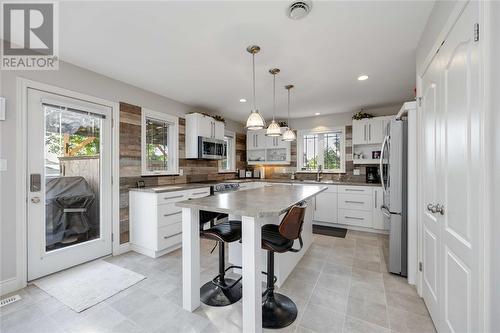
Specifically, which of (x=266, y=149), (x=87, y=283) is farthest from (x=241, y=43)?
(x=266, y=149)

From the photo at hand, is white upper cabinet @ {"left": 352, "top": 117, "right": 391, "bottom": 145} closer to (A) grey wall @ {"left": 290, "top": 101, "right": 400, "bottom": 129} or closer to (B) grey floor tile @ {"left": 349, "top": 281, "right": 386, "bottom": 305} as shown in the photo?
(A) grey wall @ {"left": 290, "top": 101, "right": 400, "bottom": 129}

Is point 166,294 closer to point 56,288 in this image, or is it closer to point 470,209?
point 56,288

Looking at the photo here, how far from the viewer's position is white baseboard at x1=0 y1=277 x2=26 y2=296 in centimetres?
205

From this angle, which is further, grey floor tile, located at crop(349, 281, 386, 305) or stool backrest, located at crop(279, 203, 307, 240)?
grey floor tile, located at crop(349, 281, 386, 305)

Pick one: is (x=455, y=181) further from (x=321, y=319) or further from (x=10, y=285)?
(x=10, y=285)

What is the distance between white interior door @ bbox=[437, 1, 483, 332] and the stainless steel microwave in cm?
350

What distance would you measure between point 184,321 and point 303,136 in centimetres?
461

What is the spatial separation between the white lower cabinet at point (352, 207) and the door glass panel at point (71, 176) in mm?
3975

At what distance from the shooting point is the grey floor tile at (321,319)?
1636 mm

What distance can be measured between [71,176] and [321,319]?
10.4 ft

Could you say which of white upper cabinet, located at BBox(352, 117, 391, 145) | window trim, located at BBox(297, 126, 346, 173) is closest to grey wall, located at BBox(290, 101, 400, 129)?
window trim, located at BBox(297, 126, 346, 173)

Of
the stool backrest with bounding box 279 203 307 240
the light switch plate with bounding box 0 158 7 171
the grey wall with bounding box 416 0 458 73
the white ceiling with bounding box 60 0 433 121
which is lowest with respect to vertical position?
the stool backrest with bounding box 279 203 307 240

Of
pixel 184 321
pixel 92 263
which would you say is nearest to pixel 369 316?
pixel 184 321

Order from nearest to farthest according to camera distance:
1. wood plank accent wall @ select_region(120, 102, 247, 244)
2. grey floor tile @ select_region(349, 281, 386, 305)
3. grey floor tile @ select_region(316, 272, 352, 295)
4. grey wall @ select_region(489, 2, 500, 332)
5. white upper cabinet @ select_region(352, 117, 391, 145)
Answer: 1. grey wall @ select_region(489, 2, 500, 332)
2. grey floor tile @ select_region(349, 281, 386, 305)
3. grey floor tile @ select_region(316, 272, 352, 295)
4. wood plank accent wall @ select_region(120, 102, 247, 244)
5. white upper cabinet @ select_region(352, 117, 391, 145)
